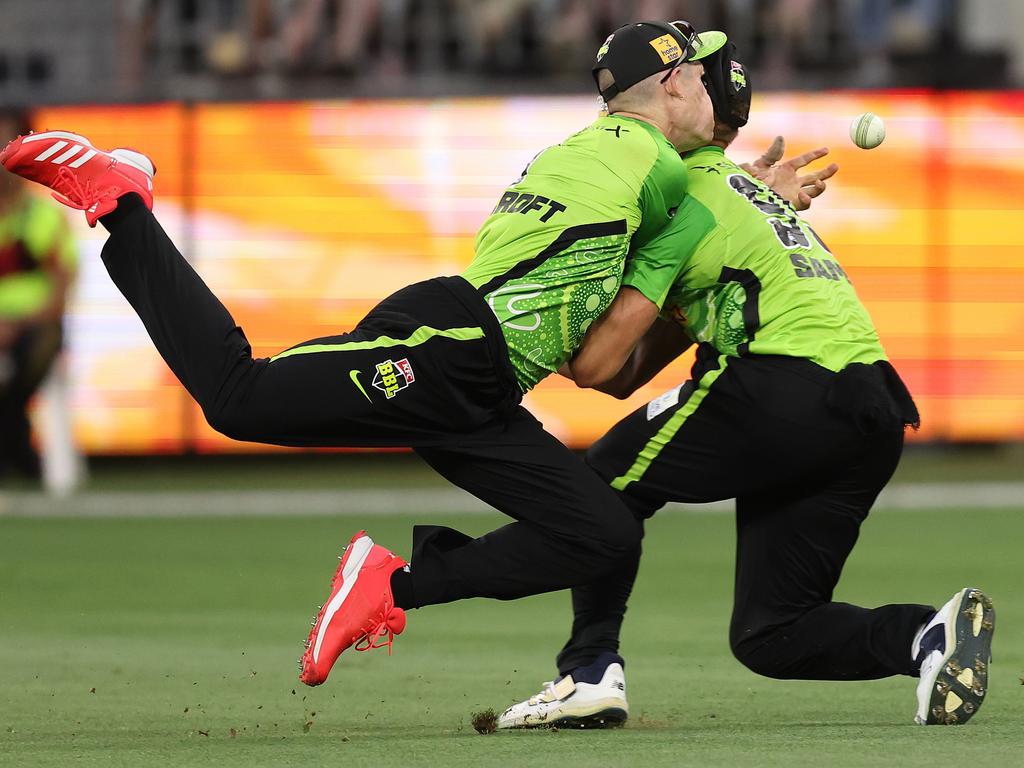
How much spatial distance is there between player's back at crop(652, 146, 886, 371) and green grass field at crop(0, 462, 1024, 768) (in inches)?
39.3

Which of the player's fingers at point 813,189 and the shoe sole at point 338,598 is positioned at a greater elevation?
the player's fingers at point 813,189

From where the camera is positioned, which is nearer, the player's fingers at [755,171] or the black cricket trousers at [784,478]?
the black cricket trousers at [784,478]

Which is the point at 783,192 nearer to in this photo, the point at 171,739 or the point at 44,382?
the point at 171,739

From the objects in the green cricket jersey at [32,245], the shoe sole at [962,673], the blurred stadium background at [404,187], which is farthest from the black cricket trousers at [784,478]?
the green cricket jersey at [32,245]

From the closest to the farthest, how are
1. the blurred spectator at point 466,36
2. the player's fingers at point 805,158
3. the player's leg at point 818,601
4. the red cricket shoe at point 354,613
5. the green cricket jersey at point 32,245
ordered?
1. the red cricket shoe at point 354,613
2. the player's leg at point 818,601
3. the player's fingers at point 805,158
4. the green cricket jersey at point 32,245
5. the blurred spectator at point 466,36

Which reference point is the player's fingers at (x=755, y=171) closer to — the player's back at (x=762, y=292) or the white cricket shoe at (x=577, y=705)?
the player's back at (x=762, y=292)

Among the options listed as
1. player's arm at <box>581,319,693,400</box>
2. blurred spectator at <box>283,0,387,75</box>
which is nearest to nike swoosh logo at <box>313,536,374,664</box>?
player's arm at <box>581,319,693,400</box>

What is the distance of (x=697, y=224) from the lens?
507cm

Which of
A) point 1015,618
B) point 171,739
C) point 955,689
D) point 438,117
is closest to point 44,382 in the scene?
point 438,117

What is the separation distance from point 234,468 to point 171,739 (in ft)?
29.3

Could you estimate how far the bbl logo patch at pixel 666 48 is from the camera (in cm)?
515

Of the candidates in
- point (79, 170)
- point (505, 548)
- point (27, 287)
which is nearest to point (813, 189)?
point (505, 548)

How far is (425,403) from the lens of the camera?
189 inches

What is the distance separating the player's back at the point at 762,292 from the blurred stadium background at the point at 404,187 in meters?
4.77
